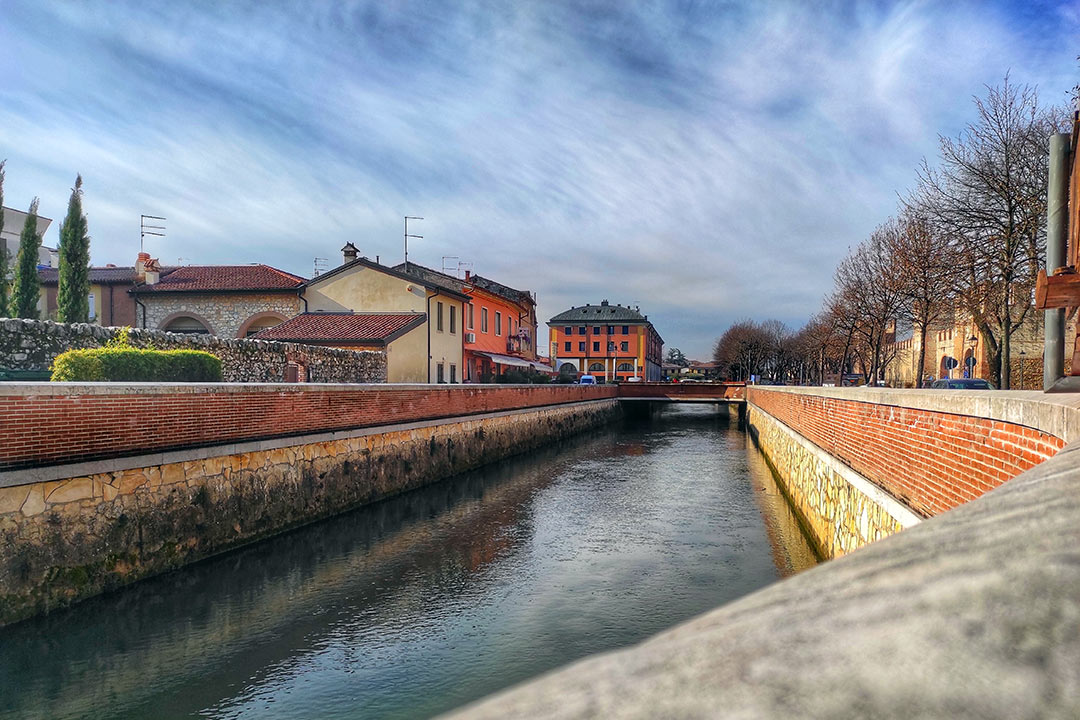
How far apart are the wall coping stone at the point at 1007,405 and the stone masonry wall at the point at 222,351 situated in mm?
16427

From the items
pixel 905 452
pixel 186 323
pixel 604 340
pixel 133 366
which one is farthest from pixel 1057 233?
pixel 604 340

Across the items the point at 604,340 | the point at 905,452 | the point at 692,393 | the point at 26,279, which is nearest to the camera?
the point at 905,452

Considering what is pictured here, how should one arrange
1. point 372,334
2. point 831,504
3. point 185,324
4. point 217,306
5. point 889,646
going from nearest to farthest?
1. point 889,646
2. point 831,504
3. point 372,334
4. point 217,306
5. point 185,324

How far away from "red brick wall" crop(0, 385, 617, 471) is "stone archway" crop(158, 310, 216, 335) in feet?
63.3

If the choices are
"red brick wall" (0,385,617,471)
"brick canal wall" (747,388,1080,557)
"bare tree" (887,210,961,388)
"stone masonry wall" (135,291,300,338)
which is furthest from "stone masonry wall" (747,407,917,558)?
"stone masonry wall" (135,291,300,338)

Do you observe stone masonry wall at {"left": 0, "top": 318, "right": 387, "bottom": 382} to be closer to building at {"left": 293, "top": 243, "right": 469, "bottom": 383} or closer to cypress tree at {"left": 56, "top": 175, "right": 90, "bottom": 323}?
building at {"left": 293, "top": 243, "right": 469, "bottom": 383}

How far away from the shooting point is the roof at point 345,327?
86.8ft

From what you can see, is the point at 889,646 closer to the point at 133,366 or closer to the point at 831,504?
the point at 831,504

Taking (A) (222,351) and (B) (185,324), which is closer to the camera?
(A) (222,351)

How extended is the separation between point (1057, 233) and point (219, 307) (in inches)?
1250

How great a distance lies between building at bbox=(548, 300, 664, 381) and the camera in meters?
94.5

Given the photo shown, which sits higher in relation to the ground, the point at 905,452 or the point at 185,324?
the point at 185,324

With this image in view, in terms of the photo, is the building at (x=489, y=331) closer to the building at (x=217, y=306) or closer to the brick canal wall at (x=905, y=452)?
the building at (x=217, y=306)

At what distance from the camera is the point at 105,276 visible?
33.3 m
